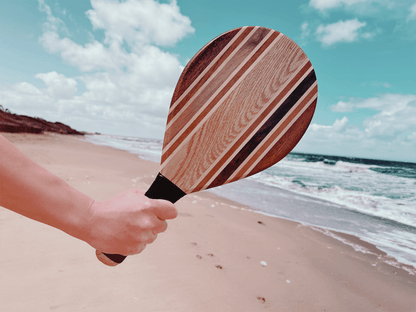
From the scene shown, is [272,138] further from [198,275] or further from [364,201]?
[364,201]

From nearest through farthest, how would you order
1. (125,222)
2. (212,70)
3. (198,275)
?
(125,222) < (212,70) < (198,275)

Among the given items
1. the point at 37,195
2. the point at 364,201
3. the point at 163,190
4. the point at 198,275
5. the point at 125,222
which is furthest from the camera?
the point at 364,201

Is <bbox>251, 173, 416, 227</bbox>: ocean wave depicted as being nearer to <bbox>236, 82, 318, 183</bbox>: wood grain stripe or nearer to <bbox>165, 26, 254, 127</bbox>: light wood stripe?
<bbox>236, 82, 318, 183</bbox>: wood grain stripe

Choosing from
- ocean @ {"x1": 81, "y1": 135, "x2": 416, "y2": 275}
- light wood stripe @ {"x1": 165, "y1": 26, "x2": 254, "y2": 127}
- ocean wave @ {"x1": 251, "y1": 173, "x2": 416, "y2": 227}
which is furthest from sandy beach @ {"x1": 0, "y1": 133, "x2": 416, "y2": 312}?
ocean wave @ {"x1": 251, "y1": 173, "x2": 416, "y2": 227}

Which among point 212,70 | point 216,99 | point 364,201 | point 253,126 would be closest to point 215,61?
point 212,70

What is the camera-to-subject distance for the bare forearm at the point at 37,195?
24.2 inches

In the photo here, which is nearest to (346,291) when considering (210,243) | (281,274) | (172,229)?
(281,274)

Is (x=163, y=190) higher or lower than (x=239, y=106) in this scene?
lower

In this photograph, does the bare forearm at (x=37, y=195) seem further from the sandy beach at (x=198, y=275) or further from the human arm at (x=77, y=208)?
the sandy beach at (x=198, y=275)

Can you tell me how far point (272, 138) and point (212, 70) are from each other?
1.36ft

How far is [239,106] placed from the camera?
1114mm

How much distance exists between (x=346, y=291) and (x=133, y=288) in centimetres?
182

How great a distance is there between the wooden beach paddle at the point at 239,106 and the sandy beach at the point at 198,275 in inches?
41.9

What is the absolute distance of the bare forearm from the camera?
24.2 inches
